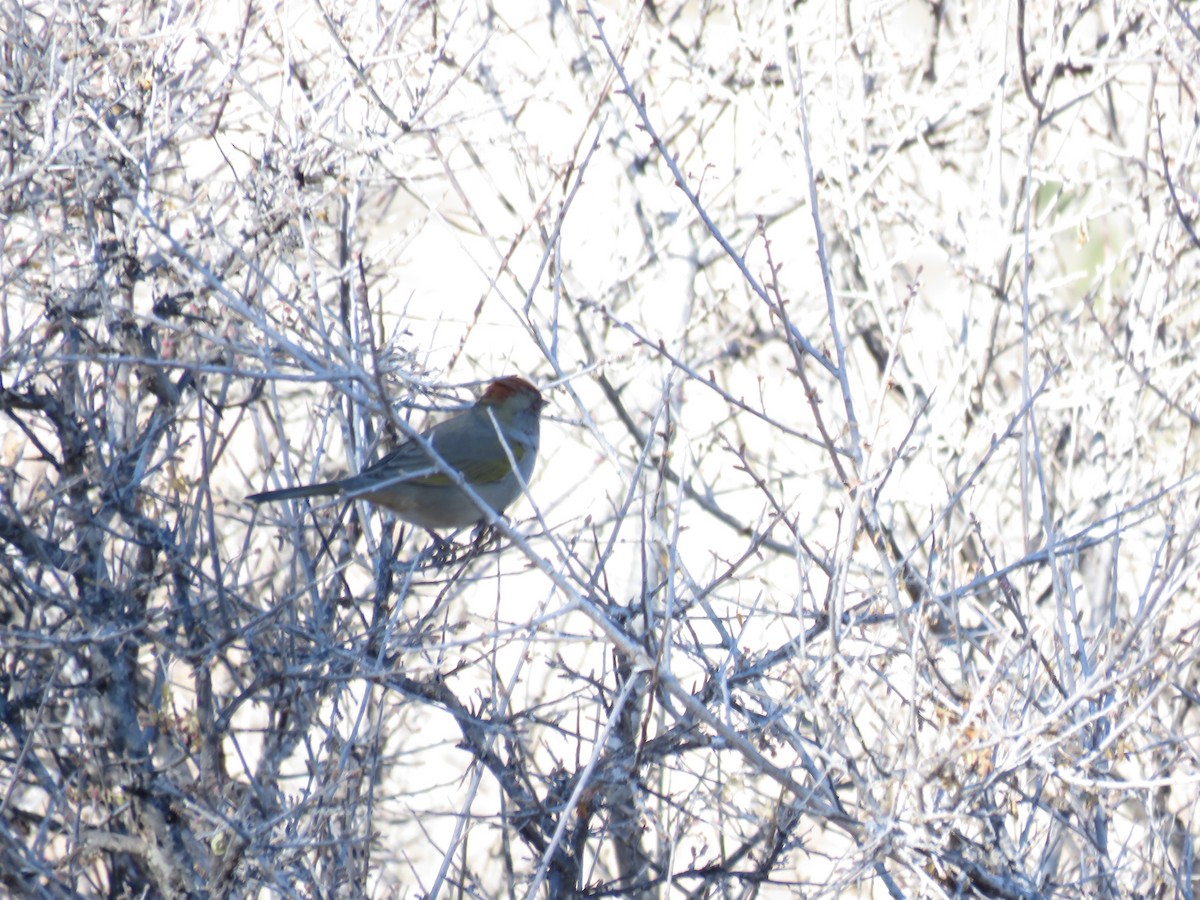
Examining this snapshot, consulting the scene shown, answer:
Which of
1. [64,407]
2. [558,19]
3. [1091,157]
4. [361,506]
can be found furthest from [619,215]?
[64,407]

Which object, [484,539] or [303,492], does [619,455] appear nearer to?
[484,539]

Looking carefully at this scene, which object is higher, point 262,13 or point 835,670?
point 262,13

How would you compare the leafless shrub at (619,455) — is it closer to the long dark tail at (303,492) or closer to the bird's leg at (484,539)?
the long dark tail at (303,492)

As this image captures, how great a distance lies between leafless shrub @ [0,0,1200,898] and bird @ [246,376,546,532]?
0.19m

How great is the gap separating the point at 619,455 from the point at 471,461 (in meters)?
1.06

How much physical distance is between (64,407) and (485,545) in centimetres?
154

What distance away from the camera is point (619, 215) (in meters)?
7.57

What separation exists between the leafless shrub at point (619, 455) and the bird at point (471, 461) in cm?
19

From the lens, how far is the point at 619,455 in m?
5.56

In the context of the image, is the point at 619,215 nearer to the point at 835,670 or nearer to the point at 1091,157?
the point at 1091,157

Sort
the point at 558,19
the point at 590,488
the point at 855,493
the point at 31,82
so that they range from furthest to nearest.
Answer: the point at 590,488
the point at 558,19
the point at 31,82
the point at 855,493

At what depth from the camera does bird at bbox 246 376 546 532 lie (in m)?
5.27

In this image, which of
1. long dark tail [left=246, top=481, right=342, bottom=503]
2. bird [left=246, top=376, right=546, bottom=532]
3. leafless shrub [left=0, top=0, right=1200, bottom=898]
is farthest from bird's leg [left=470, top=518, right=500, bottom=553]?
long dark tail [left=246, top=481, right=342, bottom=503]

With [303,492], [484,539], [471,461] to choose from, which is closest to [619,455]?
[484,539]
